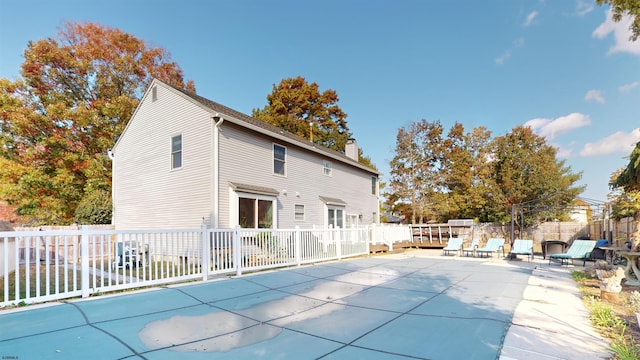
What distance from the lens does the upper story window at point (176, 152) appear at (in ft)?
39.8

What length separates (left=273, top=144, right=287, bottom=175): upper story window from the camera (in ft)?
44.1

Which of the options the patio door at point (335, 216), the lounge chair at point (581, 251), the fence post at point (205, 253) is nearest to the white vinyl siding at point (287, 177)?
the patio door at point (335, 216)

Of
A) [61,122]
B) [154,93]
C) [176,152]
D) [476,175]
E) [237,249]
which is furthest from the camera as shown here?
[476,175]

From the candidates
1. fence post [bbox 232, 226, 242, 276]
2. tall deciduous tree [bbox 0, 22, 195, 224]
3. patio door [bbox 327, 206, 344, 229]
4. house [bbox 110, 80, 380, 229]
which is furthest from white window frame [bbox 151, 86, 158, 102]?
patio door [bbox 327, 206, 344, 229]

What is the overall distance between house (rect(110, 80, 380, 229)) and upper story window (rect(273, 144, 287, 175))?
0.04 m

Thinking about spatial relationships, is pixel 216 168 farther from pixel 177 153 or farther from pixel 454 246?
pixel 454 246

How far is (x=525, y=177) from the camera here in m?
18.6

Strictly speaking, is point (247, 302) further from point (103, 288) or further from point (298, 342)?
point (103, 288)

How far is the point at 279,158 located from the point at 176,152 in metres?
4.12

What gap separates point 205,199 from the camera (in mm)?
10836

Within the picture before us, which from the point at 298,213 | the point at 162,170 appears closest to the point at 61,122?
the point at 162,170

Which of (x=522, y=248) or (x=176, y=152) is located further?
(x=176, y=152)

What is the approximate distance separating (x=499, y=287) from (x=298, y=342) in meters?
4.86

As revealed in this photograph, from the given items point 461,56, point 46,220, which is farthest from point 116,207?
point 461,56
